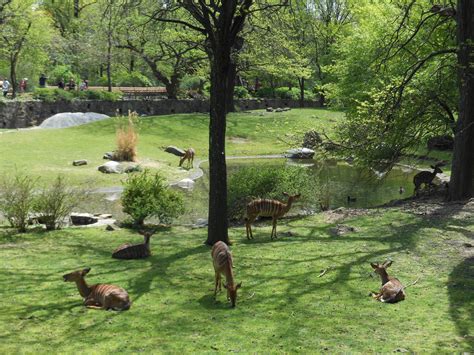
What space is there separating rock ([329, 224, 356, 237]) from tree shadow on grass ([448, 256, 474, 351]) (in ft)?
11.1

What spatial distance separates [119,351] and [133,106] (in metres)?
43.4

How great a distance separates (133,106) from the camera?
4903cm

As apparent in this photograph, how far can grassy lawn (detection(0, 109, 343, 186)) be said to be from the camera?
950 inches

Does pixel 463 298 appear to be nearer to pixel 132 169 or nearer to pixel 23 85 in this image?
pixel 132 169

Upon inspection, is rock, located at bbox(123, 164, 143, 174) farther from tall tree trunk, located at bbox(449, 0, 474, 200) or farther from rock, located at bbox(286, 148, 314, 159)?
tall tree trunk, located at bbox(449, 0, 474, 200)

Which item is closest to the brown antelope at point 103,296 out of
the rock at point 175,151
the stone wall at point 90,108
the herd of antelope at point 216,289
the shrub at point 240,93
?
the herd of antelope at point 216,289

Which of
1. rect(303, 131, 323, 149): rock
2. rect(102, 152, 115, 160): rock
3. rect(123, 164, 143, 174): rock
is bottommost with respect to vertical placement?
rect(123, 164, 143, 174): rock

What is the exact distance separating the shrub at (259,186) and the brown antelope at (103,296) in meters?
8.01

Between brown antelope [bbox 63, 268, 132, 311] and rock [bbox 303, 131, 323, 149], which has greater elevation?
rock [bbox 303, 131, 323, 149]

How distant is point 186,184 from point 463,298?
16154mm

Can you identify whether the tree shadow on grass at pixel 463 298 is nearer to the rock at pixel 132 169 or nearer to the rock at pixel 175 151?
the rock at pixel 132 169

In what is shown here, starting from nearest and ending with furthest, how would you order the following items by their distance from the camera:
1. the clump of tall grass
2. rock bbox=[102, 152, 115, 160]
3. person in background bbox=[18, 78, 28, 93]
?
1. the clump of tall grass
2. rock bbox=[102, 152, 115, 160]
3. person in background bbox=[18, 78, 28, 93]

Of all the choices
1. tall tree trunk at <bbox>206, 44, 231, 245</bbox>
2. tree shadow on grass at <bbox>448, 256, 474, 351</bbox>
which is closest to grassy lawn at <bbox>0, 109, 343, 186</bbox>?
tall tree trunk at <bbox>206, 44, 231, 245</bbox>

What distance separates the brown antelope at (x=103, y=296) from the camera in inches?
336
